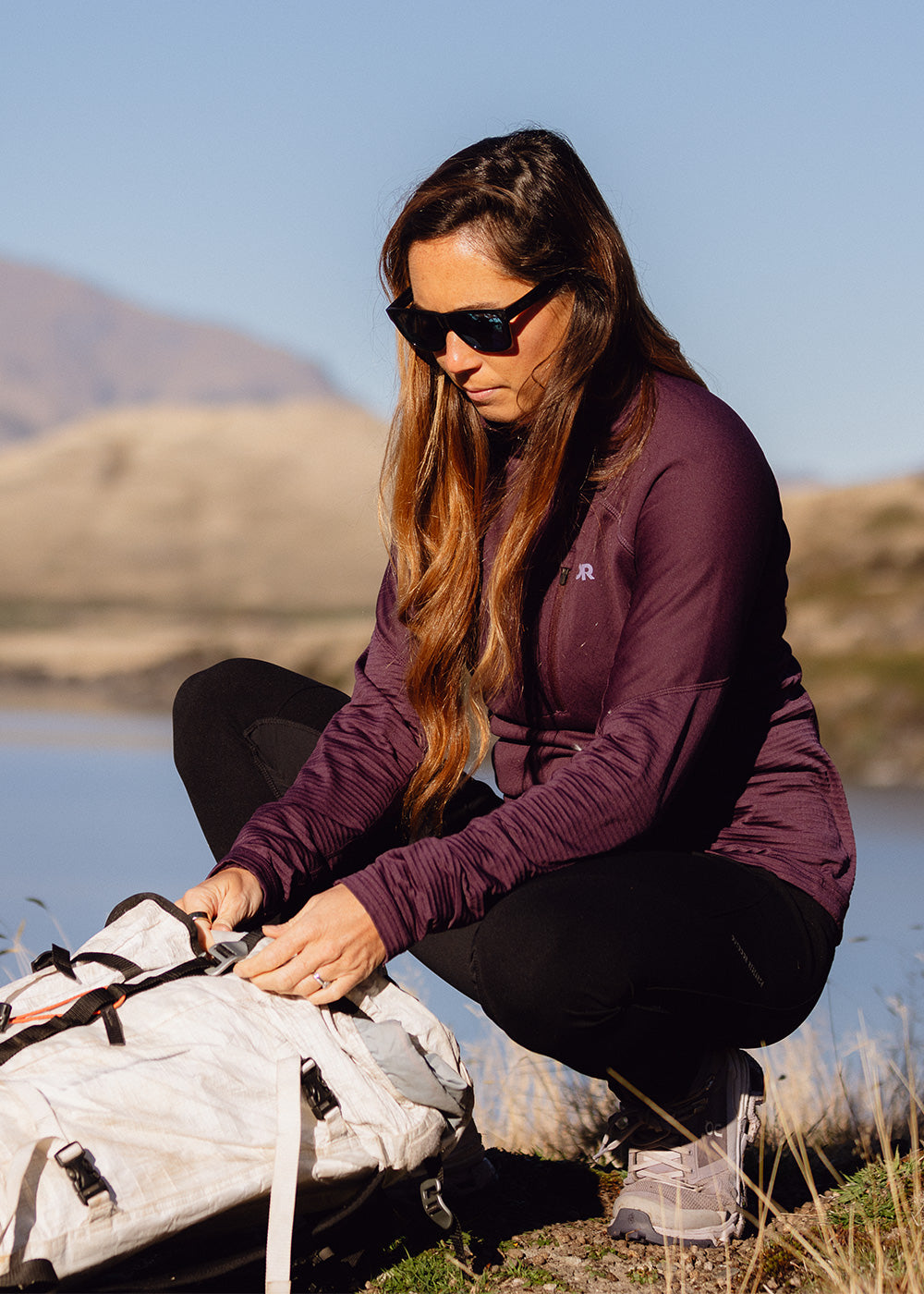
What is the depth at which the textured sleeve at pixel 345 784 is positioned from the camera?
1.92 metres

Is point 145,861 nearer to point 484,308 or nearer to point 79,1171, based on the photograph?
point 484,308

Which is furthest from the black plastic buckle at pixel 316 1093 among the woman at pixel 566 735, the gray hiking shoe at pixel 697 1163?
the gray hiking shoe at pixel 697 1163

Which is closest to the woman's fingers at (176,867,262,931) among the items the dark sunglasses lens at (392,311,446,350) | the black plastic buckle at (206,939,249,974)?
the black plastic buckle at (206,939,249,974)

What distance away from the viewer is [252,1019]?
1578mm

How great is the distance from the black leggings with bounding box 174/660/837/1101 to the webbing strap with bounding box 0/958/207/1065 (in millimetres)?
414

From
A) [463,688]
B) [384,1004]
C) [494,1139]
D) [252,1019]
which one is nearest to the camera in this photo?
[252,1019]

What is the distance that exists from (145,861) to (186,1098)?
4.32m

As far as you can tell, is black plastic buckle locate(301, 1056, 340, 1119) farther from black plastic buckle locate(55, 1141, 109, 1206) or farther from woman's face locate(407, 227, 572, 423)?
woman's face locate(407, 227, 572, 423)

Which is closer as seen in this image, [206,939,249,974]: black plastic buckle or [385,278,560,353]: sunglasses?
[206,939,249,974]: black plastic buckle

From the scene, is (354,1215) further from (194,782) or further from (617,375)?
(617,375)

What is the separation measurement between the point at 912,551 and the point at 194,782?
14.7m

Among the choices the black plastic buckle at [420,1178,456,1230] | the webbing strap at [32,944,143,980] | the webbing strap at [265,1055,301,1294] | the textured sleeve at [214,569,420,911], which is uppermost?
the textured sleeve at [214,569,420,911]

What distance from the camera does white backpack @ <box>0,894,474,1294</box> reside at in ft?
4.54

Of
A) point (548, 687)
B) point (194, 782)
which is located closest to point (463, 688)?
point (548, 687)
